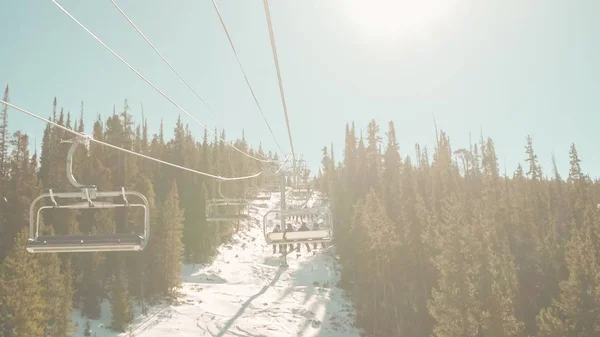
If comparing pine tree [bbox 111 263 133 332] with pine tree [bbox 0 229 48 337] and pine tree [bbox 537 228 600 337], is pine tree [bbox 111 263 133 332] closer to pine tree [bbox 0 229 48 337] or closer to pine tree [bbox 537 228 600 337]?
pine tree [bbox 0 229 48 337]

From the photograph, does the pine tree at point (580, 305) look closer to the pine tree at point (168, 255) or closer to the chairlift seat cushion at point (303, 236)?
the chairlift seat cushion at point (303, 236)

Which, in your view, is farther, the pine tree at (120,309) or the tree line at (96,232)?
the pine tree at (120,309)

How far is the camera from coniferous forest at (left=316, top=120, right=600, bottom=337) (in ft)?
93.2

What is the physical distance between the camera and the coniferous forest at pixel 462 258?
28422 millimetres

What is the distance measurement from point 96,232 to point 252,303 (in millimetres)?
17585

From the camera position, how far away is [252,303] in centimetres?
4575

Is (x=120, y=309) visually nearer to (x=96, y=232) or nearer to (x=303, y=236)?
(x=96, y=232)

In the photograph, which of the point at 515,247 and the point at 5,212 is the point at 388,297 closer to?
the point at 515,247

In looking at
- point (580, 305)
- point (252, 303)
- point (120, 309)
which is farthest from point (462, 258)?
point (120, 309)

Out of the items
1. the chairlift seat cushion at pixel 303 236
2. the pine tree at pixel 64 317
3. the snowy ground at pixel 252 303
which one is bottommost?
the snowy ground at pixel 252 303

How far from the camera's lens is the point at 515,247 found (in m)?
50.7

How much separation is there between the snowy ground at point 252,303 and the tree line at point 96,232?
2119 mm

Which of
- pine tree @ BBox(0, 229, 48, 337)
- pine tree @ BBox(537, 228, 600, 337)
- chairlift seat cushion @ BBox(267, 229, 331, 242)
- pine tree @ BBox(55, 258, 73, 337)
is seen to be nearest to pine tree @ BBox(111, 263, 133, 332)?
pine tree @ BBox(55, 258, 73, 337)

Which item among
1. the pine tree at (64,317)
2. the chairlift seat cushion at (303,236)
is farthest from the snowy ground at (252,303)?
the chairlift seat cushion at (303,236)
